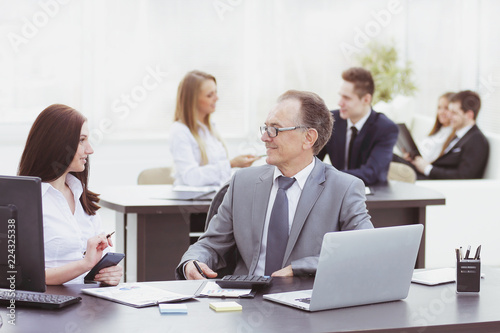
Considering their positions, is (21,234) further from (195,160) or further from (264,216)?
(195,160)

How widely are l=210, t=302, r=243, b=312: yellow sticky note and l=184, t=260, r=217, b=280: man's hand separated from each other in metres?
0.50

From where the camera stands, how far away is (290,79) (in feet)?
27.0

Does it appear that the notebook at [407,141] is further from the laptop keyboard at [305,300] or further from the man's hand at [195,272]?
the laptop keyboard at [305,300]

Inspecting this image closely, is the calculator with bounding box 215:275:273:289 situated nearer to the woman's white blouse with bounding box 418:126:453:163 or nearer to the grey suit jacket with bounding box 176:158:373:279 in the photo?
the grey suit jacket with bounding box 176:158:373:279

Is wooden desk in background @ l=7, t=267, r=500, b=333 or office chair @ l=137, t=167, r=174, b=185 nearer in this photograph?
wooden desk in background @ l=7, t=267, r=500, b=333

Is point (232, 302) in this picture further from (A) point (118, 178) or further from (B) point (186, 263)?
(A) point (118, 178)

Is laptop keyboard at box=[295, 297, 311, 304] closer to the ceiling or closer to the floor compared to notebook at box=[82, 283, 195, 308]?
closer to the ceiling

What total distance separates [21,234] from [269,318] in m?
0.77

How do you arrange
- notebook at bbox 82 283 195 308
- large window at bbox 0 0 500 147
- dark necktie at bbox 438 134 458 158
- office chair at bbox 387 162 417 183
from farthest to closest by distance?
large window at bbox 0 0 500 147, dark necktie at bbox 438 134 458 158, office chair at bbox 387 162 417 183, notebook at bbox 82 283 195 308

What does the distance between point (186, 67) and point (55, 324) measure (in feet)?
19.9

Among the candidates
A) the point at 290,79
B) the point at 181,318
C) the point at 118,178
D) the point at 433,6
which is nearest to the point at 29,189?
the point at 181,318

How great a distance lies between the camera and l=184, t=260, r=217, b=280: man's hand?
281 cm

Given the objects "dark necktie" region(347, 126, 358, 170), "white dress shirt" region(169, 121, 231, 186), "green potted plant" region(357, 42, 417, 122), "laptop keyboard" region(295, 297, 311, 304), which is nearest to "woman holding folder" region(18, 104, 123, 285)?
"laptop keyboard" region(295, 297, 311, 304)

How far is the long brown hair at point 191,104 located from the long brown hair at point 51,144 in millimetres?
2148
